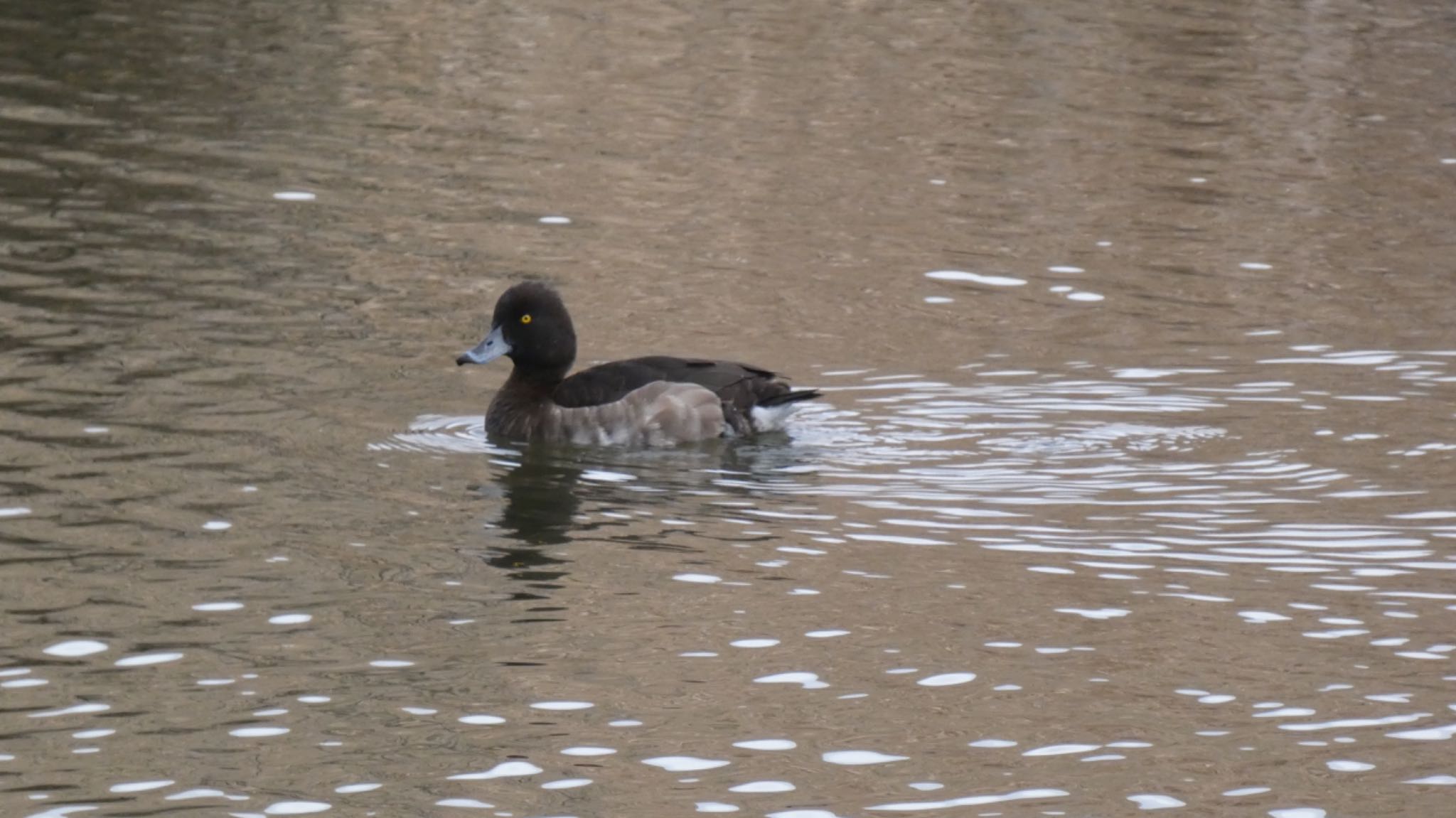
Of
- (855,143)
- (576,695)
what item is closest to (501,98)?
(855,143)

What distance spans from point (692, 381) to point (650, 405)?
0.30 meters

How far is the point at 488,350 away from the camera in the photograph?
14539 mm

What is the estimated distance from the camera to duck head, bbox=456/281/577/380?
1452cm

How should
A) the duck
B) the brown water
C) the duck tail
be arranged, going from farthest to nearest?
A: the duck
the duck tail
the brown water

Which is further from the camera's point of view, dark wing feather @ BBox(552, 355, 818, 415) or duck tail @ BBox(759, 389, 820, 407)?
dark wing feather @ BBox(552, 355, 818, 415)

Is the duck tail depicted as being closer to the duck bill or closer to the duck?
the duck

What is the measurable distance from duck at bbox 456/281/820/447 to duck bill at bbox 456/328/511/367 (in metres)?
0.29

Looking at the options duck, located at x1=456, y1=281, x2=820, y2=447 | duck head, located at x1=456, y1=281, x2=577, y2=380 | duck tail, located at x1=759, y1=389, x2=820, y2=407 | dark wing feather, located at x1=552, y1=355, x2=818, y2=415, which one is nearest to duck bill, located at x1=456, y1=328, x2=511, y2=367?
duck head, located at x1=456, y1=281, x2=577, y2=380

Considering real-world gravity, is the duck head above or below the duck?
above

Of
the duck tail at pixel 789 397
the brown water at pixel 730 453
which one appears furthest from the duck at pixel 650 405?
the brown water at pixel 730 453

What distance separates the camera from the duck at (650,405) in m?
13.9

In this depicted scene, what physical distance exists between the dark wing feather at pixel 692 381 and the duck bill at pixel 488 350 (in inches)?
25.2

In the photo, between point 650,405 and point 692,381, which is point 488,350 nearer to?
point 650,405

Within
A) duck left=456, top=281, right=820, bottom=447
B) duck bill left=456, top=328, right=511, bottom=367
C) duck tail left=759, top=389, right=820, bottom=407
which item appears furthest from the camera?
duck bill left=456, top=328, right=511, bottom=367
